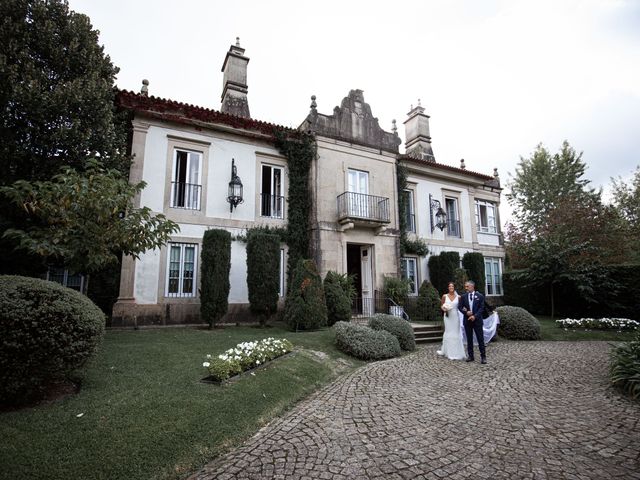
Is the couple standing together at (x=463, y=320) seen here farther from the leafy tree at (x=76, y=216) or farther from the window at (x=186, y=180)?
the window at (x=186, y=180)

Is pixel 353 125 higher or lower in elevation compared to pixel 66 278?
higher

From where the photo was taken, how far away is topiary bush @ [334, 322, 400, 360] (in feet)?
25.5

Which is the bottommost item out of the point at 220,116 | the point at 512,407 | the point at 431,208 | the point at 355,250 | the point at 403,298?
the point at 512,407

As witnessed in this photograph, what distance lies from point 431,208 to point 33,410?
1643 centimetres

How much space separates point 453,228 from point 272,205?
10.2 m

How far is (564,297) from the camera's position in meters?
15.7

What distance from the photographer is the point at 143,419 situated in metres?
3.59

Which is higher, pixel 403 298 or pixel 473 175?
pixel 473 175

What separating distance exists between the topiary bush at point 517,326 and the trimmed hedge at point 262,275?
7.55 meters

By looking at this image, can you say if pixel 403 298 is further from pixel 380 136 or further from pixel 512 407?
pixel 512 407

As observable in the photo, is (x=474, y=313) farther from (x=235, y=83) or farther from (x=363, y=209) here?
(x=235, y=83)

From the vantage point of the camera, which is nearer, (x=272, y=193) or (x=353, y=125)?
(x=272, y=193)

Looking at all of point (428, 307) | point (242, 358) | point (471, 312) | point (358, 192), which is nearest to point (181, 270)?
point (242, 358)

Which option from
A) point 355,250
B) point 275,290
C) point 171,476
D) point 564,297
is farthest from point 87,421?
point 564,297
